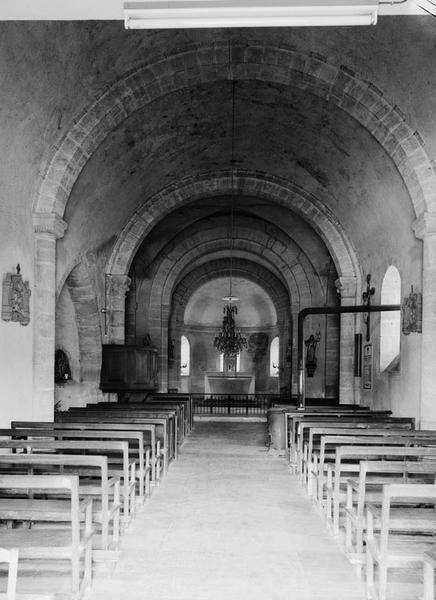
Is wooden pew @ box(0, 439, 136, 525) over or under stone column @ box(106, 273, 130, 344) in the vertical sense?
under

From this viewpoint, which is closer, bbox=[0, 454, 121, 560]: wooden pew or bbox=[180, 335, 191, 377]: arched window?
bbox=[0, 454, 121, 560]: wooden pew

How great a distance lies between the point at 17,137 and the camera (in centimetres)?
855

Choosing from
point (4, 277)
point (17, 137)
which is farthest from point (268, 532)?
point (17, 137)

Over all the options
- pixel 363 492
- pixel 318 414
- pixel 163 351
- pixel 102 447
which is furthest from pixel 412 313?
pixel 163 351

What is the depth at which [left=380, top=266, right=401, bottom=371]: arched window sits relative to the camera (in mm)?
13055

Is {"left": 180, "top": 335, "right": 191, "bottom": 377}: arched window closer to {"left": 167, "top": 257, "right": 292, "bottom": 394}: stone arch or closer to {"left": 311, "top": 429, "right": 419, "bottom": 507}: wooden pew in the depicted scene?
{"left": 167, "top": 257, "right": 292, "bottom": 394}: stone arch

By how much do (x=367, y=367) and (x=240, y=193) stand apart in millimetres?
5996

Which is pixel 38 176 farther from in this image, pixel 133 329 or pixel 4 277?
pixel 133 329

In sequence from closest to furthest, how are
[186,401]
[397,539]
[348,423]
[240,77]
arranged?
[397,539] → [348,423] → [240,77] → [186,401]

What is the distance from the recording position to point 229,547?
5.64m

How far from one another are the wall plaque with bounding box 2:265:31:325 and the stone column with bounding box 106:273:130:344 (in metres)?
6.32

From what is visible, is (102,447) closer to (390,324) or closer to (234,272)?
(390,324)

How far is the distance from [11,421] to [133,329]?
1135 centimetres

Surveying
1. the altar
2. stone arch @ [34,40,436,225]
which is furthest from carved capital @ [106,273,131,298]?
the altar
